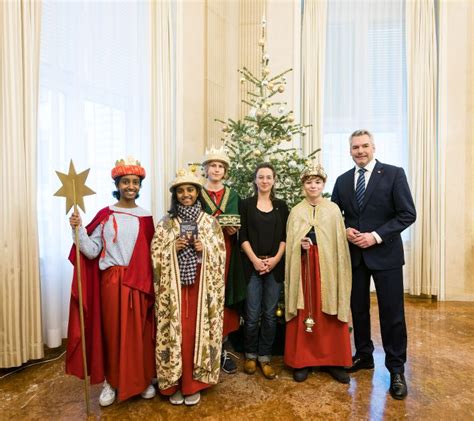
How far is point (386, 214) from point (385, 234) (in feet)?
0.57

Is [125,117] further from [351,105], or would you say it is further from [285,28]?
[351,105]

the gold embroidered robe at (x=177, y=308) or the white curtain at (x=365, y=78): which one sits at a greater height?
the white curtain at (x=365, y=78)

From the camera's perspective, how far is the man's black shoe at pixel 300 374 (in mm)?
2656

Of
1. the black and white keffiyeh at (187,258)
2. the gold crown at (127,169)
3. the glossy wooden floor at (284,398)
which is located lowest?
the glossy wooden floor at (284,398)

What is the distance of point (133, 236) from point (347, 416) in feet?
6.09

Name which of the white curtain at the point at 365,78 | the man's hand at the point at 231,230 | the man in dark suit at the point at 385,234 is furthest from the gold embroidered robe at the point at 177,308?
the white curtain at the point at 365,78

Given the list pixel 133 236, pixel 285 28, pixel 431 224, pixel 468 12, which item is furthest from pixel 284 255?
pixel 468 12

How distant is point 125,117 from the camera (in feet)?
11.7

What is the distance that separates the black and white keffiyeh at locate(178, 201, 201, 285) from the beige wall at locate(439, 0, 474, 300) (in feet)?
13.2

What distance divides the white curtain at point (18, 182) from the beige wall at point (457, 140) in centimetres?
491

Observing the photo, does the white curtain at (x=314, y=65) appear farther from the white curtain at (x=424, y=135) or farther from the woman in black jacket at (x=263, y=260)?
the woman in black jacket at (x=263, y=260)

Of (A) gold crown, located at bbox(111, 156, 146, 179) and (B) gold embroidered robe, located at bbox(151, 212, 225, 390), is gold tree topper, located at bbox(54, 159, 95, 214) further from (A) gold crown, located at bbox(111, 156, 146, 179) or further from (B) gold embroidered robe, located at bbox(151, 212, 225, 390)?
(B) gold embroidered robe, located at bbox(151, 212, 225, 390)

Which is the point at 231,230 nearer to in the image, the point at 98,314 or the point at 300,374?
the point at 98,314

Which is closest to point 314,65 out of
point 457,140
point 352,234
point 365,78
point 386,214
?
point 365,78
